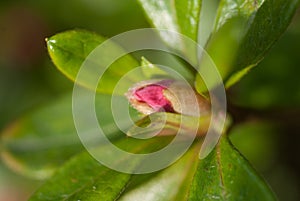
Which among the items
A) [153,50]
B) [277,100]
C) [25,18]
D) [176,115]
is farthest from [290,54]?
[25,18]

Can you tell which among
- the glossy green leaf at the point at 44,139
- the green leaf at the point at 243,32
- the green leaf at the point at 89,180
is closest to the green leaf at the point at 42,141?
the glossy green leaf at the point at 44,139

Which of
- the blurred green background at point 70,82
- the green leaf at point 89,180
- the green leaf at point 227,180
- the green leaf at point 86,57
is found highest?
the green leaf at point 86,57

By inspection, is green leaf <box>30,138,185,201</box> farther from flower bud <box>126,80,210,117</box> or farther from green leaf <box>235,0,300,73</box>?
green leaf <box>235,0,300,73</box>

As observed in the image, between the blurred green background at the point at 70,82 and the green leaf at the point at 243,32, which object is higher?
the green leaf at the point at 243,32

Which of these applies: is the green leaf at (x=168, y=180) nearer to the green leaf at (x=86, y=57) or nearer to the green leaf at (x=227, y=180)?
the green leaf at (x=227, y=180)

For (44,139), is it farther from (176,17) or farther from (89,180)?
(176,17)

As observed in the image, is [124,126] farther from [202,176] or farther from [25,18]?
[25,18]

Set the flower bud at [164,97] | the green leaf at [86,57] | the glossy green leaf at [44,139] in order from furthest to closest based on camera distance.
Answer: the glossy green leaf at [44,139] < the green leaf at [86,57] < the flower bud at [164,97]

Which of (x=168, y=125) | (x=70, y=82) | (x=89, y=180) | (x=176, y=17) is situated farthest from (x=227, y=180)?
(x=70, y=82)

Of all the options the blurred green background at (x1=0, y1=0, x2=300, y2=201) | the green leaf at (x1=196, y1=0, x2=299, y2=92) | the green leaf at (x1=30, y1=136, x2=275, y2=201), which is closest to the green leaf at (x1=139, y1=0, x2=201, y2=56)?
the green leaf at (x1=196, y1=0, x2=299, y2=92)
